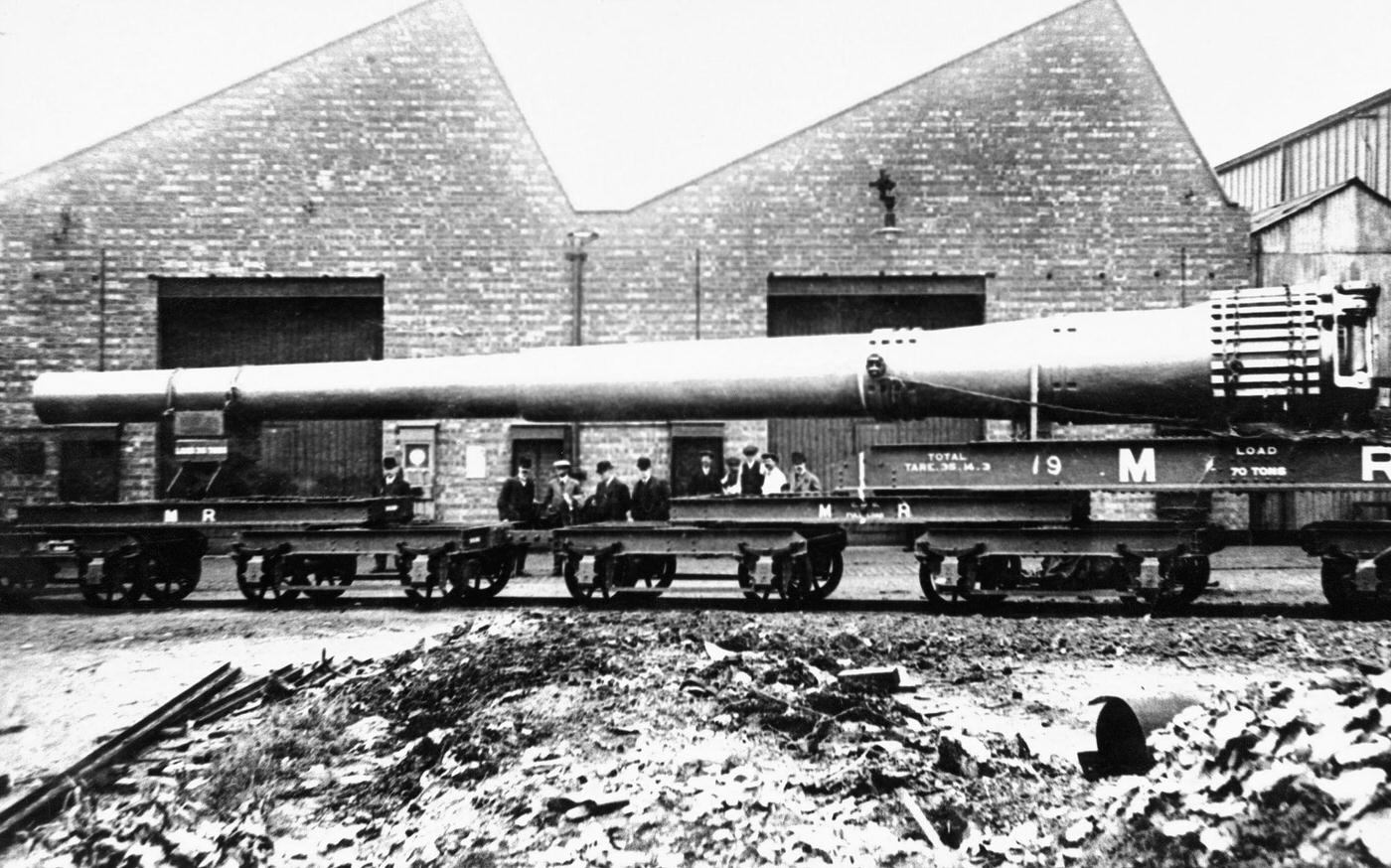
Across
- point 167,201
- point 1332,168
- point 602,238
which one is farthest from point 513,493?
point 1332,168

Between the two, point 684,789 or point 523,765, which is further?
point 523,765

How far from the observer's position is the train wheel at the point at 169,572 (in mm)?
11391

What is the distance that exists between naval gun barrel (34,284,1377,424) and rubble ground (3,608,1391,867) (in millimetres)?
2310

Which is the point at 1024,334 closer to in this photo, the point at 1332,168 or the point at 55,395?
the point at 1332,168

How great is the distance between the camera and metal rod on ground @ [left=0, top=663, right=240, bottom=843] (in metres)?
4.91

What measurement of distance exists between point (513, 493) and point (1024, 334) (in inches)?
267

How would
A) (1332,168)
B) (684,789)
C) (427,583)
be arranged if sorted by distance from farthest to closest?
(1332,168) → (427,583) → (684,789)

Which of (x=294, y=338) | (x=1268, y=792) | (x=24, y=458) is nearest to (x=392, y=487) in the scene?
(x=294, y=338)

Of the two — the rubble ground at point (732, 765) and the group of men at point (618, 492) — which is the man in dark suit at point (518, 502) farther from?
the rubble ground at point (732, 765)

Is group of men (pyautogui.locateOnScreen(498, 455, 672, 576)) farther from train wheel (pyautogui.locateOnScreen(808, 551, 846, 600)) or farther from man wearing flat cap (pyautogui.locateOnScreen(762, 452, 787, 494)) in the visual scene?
train wheel (pyautogui.locateOnScreen(808, 551, 846, 600))

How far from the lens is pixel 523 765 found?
4.92 m

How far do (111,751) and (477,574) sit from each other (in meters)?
5.49

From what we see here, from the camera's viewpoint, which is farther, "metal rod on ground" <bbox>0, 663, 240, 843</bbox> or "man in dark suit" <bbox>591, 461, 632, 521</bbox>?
"man in dark suit" <bbox>591, 461, 632, 521</bbox>

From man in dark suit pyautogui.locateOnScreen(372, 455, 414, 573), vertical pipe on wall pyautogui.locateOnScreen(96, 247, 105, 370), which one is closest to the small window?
vertical pipe on wall pyautogui.locateOnScreen(96, 247, 105, 370)
